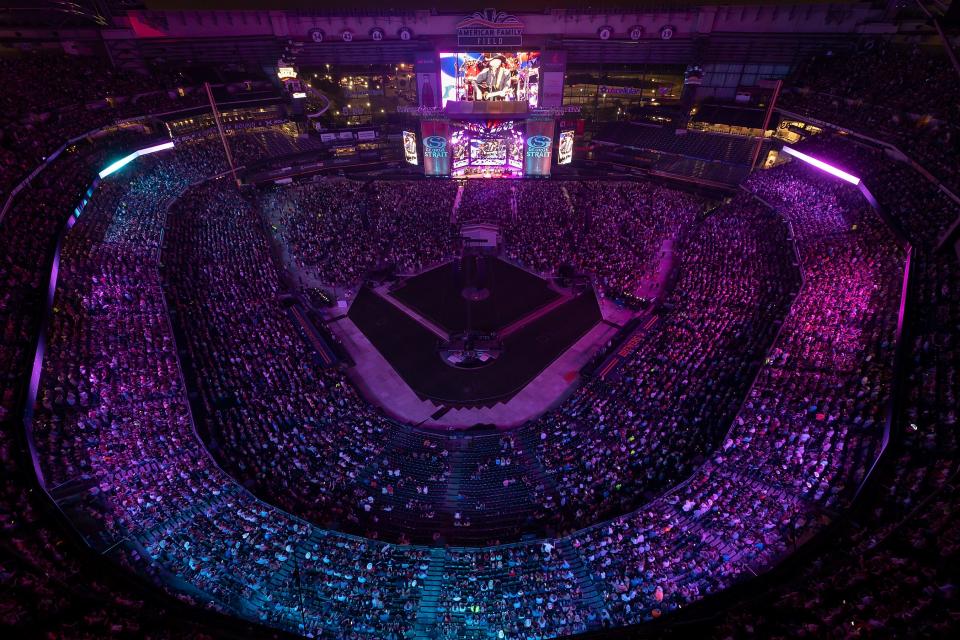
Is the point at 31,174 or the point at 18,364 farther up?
the point at 31,174

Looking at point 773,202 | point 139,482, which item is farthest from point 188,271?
point 773,202

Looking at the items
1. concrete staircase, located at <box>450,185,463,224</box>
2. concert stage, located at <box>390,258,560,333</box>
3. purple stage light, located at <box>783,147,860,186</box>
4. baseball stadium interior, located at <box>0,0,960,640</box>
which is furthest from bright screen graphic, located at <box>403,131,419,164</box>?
purple stage light, located at <box>783,147,860,186</box>

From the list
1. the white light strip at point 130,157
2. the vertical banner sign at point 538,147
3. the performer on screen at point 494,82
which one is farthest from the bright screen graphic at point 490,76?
the white light strip at point 130,157

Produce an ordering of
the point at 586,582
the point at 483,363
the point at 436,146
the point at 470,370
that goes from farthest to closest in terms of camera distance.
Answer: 1. the point at 436,146
2. the point at 483,363
3. the point at 470,370
4. the point at 586,582

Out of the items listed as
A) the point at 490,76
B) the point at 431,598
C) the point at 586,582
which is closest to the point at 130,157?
the point at 490,76

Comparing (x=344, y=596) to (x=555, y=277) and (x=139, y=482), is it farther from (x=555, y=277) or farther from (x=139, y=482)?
(x=555, y=277)

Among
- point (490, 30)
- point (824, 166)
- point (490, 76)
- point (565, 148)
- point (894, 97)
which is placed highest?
point (490, 30)

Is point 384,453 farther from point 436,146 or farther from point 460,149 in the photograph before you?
point 460,149
